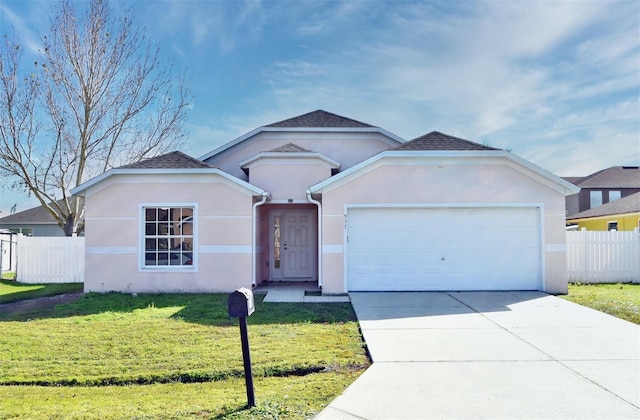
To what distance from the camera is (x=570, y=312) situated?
840 cm

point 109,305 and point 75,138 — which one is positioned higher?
point 75,138

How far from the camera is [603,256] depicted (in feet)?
42.4

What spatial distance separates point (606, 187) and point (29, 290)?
42.2 meters

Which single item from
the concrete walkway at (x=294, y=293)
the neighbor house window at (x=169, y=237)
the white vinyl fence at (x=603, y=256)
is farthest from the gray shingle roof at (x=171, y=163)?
the white vinyl fence at (x=603, y=256)

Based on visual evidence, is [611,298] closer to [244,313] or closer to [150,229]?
[244,313]

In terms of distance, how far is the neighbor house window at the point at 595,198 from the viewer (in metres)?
35.8

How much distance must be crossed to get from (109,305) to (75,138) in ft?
45.4

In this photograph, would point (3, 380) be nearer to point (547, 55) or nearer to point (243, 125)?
→ point (243, 125)

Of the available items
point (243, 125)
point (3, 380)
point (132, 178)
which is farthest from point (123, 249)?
point (243, 125)

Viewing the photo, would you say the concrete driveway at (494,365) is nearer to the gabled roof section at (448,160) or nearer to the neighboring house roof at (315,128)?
the gabled roof section at (448,160)

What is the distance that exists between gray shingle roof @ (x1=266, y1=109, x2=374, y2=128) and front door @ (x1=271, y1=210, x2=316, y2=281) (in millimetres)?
3905

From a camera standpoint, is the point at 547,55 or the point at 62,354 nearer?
the point at 62,354

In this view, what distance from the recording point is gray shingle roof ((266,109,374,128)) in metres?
15.9

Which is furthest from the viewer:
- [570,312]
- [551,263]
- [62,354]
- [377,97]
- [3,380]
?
[377,97]
